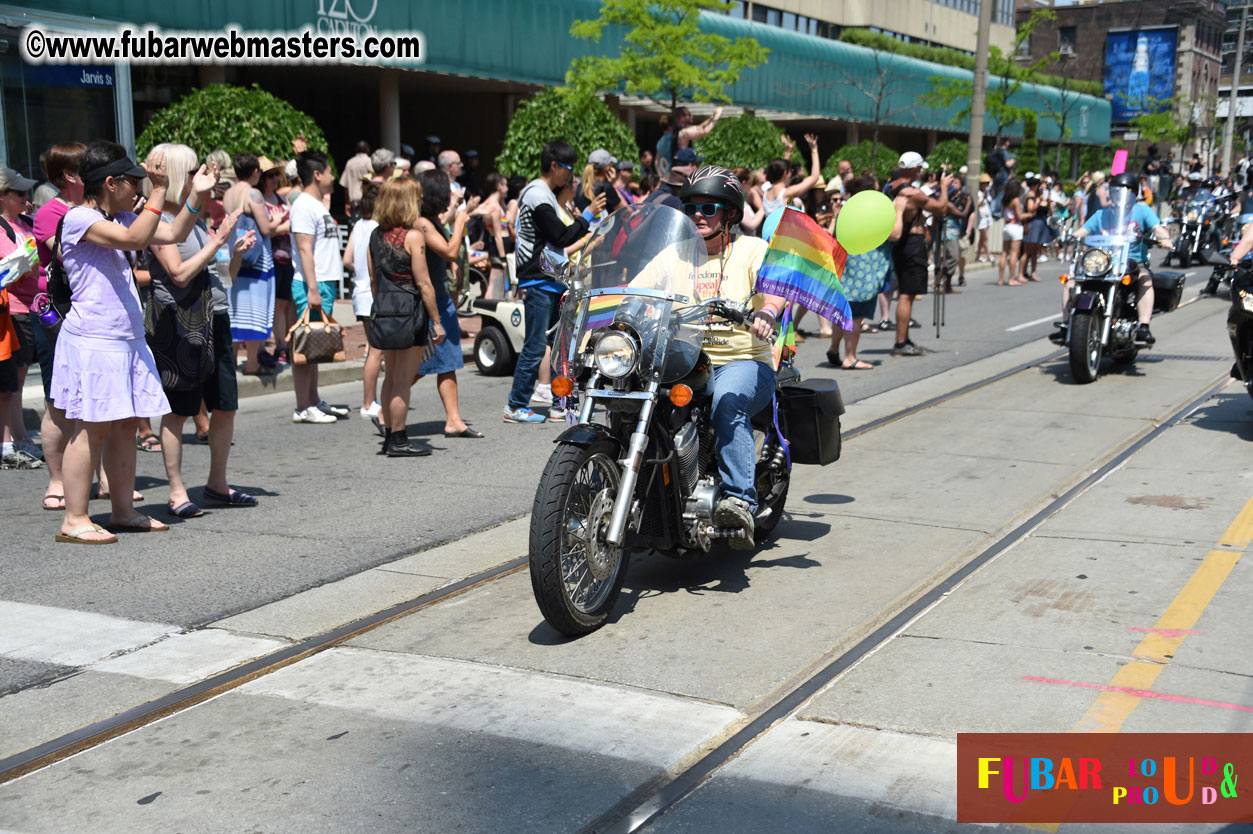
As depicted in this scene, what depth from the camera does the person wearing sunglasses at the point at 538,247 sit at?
9.72 metres

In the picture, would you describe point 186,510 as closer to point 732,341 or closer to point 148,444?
point 148,444

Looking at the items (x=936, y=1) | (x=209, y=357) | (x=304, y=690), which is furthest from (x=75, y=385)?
(x=936, y=1)

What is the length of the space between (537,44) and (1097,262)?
17290 millimetres

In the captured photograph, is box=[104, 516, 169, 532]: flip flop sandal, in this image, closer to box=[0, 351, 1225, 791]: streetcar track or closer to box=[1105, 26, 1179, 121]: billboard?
box=[0, 351, 1225, 791]: streetcar track

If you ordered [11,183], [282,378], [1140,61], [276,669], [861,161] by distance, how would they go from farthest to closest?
[1140,61] → [861,161] → [282,378] → [11,183] → [276,669]

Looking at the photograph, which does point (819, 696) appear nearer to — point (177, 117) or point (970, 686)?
point (970, 686)

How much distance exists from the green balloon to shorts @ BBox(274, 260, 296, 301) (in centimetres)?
572

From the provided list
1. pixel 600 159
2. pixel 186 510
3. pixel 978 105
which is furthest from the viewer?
pixel 978 105

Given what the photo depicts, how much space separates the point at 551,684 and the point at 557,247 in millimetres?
5740

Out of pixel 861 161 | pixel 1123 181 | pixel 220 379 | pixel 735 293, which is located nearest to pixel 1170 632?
pixel 735 293

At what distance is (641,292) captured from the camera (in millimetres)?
5121

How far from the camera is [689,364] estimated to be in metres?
5.15

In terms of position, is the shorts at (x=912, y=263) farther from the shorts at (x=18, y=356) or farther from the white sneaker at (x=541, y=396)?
the shorts at (x=18, y=356)

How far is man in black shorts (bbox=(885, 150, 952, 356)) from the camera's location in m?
12.6
